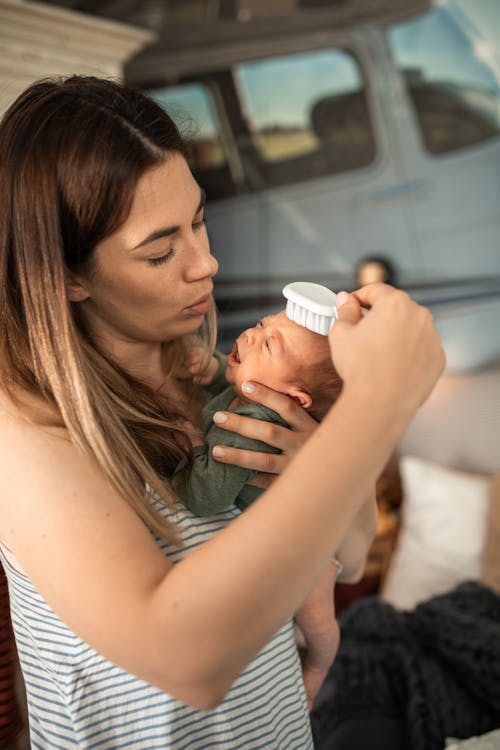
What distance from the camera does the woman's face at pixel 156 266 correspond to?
3.30ft

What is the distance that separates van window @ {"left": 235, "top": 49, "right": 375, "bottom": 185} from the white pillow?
141 cm

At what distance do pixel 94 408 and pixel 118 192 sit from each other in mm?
294

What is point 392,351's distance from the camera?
797 mm

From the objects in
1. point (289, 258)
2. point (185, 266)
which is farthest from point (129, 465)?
point (289, 258)

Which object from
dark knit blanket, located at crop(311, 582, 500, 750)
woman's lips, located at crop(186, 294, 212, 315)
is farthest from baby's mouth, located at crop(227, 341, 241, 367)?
dark knit blanket, located at crop(311, 582, 500, 750)

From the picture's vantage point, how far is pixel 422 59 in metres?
2.89

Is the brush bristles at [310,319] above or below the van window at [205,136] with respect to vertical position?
below

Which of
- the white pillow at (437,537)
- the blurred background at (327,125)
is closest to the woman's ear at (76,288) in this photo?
the blurred background at (327,125)

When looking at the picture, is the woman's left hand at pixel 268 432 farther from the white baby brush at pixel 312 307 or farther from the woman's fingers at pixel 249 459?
the white baby brush at pixel 312 307

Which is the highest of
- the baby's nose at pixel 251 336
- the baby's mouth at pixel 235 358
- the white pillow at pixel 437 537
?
the baby's nose at pixel 251 336

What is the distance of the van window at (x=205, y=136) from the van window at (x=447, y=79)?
34.1 inches

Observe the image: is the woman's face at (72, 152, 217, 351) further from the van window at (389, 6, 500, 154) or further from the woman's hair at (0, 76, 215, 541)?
the van window at (389, 6, 500, 154)

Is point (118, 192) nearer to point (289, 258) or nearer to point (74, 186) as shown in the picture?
point (74, 186)

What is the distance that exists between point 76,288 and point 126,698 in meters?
0.59
